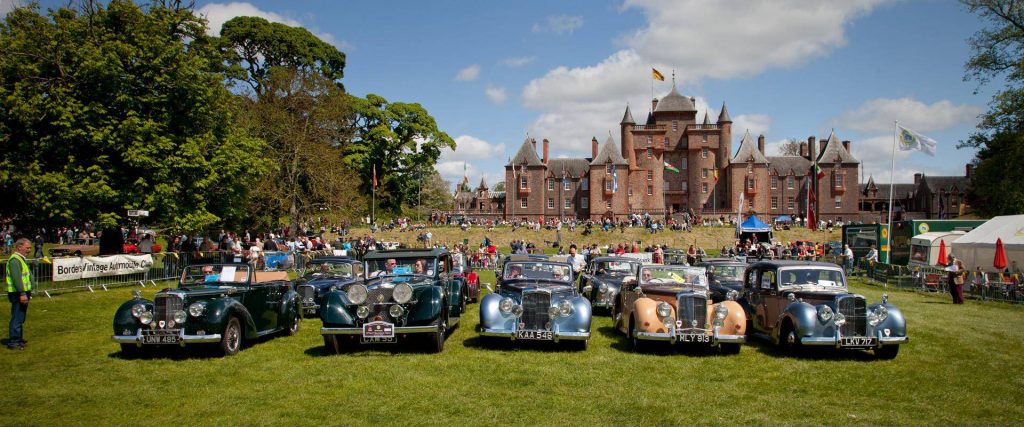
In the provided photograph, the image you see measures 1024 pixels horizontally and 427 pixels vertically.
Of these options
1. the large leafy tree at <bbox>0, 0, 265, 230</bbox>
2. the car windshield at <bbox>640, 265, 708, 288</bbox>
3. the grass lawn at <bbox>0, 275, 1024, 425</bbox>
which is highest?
the large leafy tree at <bbox>0, 0, 265, 230</bbox>

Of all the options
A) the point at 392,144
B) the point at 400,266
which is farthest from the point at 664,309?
the point at 392,144

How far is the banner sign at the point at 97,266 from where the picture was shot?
19.1 m

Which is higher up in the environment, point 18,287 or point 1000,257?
point 1000,257

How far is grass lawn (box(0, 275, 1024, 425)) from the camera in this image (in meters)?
7.51

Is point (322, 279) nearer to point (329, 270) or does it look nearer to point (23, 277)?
point (329, 270)

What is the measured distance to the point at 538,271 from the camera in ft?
47.1

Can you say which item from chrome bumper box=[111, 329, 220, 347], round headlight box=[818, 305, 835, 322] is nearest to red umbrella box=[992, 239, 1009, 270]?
round headlight box=[818, 305, 835, 322]

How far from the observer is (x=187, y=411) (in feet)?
25.2

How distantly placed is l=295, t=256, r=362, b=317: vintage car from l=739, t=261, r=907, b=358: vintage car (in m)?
9.52

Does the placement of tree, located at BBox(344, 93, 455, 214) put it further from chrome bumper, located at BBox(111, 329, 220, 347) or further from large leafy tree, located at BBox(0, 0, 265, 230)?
Result: chrome bumper, located at BBox(111, 329, 220, 347)

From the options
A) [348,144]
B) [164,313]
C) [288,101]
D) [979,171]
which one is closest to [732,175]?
[979,171]

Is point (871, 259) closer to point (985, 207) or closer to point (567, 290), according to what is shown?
point (985, 207)

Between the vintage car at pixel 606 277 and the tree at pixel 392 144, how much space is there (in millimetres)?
43617

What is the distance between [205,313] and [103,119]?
51.7 ft
